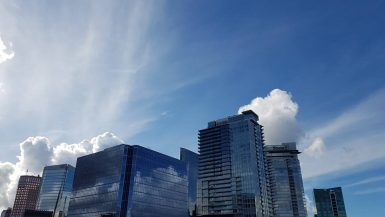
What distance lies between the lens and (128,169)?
139875 millimetres

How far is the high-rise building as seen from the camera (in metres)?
136

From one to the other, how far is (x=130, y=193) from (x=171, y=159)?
3032cm

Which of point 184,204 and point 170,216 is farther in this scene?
point 184,204

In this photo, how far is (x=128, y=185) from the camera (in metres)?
136

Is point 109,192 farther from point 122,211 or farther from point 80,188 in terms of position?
point 80,188

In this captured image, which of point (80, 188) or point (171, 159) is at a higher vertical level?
point (171, 159)

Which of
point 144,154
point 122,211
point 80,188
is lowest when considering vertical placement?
point 122,211

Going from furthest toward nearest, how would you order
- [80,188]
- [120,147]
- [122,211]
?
1. [80,188]
2. [120,147]
3. [122,211]

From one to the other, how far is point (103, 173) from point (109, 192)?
36.4 feet

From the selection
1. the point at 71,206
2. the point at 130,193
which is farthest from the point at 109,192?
the point at 71,206

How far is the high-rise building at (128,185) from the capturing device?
13562 cm

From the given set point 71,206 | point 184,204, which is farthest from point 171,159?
point 71,206

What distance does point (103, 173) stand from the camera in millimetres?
147000

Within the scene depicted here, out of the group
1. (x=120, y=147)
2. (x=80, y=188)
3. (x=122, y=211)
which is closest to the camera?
(x=122, y=211)
